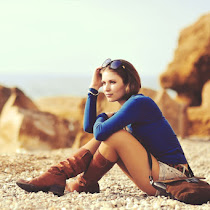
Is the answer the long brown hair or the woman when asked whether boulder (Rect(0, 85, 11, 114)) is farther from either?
the long brown hair

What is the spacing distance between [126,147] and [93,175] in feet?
1.60

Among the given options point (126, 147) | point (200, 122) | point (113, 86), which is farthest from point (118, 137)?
point (200, 122)

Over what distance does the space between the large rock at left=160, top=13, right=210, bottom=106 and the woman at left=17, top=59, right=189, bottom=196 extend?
10.8 meters

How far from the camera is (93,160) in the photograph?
314 centimetres

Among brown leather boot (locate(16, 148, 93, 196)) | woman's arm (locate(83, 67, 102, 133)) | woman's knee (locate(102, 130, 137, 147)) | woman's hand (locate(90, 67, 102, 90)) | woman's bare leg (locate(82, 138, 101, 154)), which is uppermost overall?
woman's hand (locate(90, 67, 102, 90))

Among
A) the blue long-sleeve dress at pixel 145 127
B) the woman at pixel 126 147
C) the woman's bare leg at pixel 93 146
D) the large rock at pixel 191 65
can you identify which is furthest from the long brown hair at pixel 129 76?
the large rock at pixel 191 65

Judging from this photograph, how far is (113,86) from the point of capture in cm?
323

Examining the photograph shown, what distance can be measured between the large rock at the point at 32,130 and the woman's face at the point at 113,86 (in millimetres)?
5734

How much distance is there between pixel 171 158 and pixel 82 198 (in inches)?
34.9

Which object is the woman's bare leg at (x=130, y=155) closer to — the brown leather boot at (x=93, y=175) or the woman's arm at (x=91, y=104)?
the brown leather boot at (x=93, y=175)

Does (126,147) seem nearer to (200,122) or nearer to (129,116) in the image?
(129,116)

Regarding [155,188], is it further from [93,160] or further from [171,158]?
[93,160]

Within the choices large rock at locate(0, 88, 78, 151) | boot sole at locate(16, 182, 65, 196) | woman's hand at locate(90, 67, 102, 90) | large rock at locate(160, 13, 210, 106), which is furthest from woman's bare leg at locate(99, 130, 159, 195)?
large rock at locate(160, 13, 210, 106)

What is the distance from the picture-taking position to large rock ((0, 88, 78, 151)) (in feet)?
28.3
